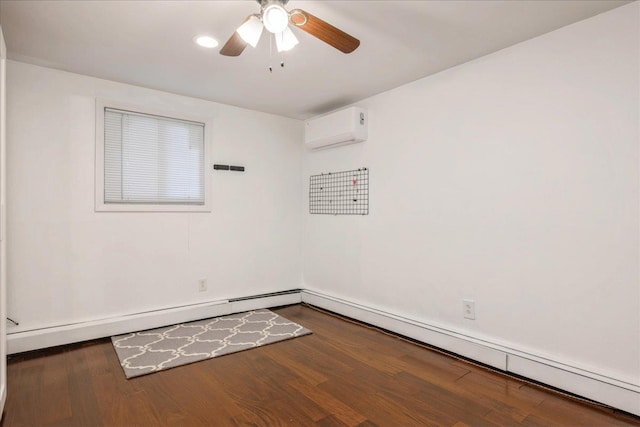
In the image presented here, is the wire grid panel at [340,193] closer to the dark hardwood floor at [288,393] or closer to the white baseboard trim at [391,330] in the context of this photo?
the white baseboard trim at [391,330]

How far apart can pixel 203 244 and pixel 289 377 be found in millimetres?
1786

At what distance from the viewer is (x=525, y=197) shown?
2.32 meters

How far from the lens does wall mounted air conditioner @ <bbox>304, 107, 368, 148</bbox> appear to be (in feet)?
11.2

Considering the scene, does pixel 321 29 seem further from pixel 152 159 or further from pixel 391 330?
pixel 391 330

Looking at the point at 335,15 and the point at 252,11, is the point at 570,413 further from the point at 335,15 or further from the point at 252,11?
the point at 252,11

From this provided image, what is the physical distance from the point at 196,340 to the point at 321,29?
8.36ft

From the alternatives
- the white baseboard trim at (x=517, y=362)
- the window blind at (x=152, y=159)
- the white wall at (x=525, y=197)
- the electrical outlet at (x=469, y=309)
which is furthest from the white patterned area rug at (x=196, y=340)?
the electrical outlet at (x=469, y=309)

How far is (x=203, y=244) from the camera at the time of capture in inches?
141

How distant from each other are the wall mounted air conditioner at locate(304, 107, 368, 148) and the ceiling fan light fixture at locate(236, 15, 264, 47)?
1.76 metres

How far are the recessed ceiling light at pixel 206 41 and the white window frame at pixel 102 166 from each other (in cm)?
119

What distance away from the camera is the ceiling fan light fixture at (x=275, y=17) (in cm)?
157

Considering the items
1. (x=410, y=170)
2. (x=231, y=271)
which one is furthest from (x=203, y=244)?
(x=410, y=170)

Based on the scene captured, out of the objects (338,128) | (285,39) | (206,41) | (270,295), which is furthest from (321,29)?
(270,295)

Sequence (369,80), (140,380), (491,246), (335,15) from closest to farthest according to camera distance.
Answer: (335,15) → (140,380) → (491,246) → (369,80)
